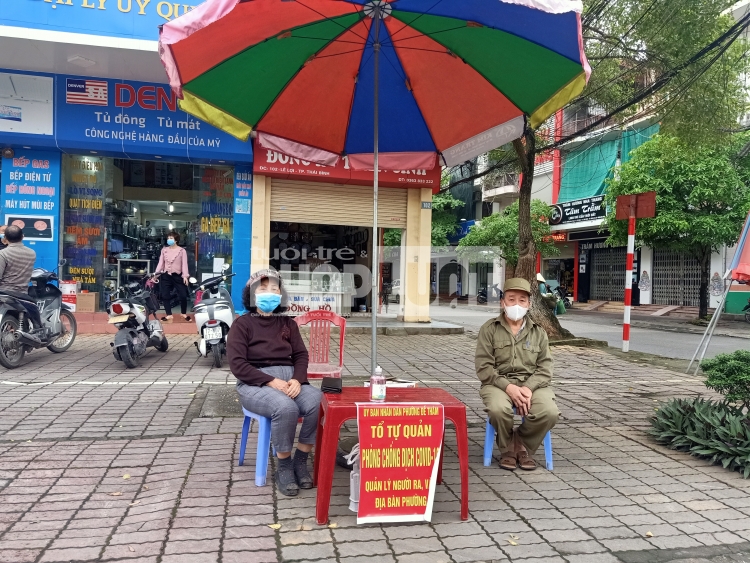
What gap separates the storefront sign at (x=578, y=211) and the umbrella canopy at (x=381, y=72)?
781 inches

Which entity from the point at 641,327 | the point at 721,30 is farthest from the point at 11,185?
the point at 641,327

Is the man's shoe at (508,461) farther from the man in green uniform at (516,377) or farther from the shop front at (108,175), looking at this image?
the shop front at (108,175)

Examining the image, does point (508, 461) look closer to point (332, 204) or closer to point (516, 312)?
point (516, 312)

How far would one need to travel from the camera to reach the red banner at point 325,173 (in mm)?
10688

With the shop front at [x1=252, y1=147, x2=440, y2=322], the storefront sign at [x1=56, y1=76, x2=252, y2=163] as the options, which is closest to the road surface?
the shop front at [x1=252, y1=147, x2=440, y2=322]

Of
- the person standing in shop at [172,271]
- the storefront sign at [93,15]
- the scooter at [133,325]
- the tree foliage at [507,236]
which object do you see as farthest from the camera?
the tree foliage at [507,236]

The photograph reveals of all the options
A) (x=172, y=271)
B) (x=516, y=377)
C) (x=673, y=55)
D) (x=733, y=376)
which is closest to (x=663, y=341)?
(x=673, y=55)

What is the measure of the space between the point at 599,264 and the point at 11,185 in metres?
24.4

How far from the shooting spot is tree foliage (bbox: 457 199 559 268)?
2359 cm

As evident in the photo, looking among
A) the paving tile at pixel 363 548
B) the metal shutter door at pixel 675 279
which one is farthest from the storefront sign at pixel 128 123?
the metal shutter door at pixel 675 279

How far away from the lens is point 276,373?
11.3 ft

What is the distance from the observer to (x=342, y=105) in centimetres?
441

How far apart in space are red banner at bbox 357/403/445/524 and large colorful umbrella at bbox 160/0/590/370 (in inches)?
49.7

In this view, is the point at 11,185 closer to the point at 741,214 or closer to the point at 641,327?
the point at 641,327
